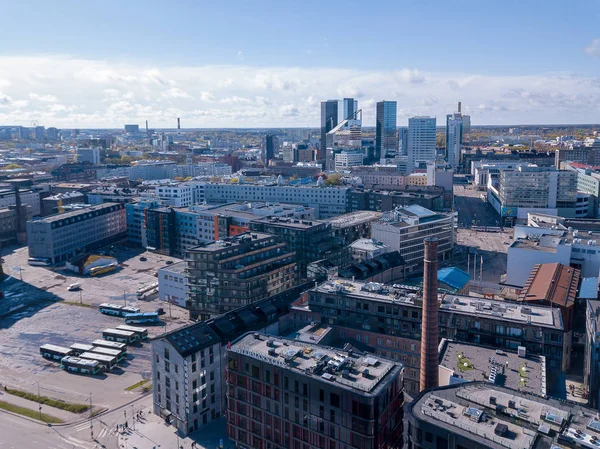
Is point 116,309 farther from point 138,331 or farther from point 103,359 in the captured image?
point 103,359

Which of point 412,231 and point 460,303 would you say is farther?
point 412,231

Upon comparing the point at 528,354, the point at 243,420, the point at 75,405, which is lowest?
the point at 75,405

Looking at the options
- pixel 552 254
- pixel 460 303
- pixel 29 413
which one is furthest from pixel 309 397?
pixel 552 254

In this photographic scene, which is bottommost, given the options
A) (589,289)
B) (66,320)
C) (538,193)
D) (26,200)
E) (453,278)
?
(66,320)

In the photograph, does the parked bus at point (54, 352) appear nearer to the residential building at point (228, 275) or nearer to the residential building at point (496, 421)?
the residential building at point (228, 275)

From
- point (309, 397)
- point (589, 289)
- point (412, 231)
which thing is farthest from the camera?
point (412, 231)

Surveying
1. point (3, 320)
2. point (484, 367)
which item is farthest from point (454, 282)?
point (3, 320)

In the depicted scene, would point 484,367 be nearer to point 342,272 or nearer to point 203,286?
point 342,272
